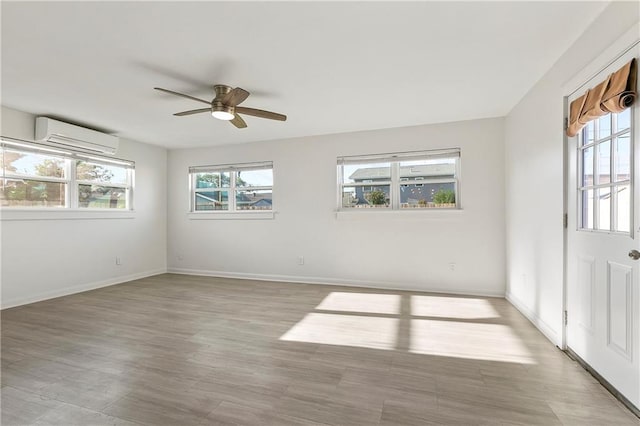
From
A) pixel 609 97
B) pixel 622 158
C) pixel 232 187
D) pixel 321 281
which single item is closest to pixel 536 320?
pixel 622 158

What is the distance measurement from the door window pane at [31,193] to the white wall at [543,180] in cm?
599

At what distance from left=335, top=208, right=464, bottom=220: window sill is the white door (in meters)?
1.96

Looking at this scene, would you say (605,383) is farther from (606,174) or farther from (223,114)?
(223,114)

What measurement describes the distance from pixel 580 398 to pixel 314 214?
3.75 m

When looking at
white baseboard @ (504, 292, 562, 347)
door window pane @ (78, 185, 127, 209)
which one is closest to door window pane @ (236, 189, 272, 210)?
door window pane @ (78, 185, 127, 209)

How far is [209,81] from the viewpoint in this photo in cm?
294

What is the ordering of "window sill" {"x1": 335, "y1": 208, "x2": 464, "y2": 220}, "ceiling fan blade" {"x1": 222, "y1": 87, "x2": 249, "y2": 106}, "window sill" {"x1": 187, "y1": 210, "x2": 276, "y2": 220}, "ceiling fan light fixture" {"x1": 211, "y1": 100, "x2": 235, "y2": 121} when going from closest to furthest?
"ceiling fan blade" {"x1": 222, "y1": 87, "x2": 249, "y2": 106}
"ceiling fan light fixture" {"x1": 211, "y1": 100, "x2": 235, "y2": 121}
"window sill" {"x1": 335, "y1": 208, "x2": 464, "y2": 220}
"window sill" {"x1": 187, "y1": 210, "x2": 276, "y2": 220}

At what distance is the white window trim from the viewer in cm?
379

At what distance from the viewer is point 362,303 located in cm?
383

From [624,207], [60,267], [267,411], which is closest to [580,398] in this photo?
[624,207]

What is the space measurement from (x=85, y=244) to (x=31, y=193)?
3.18 ft

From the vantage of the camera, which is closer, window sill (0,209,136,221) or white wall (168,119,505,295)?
window sill (0,209,136,221)

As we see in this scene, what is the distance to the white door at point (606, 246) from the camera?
1703 millimetres

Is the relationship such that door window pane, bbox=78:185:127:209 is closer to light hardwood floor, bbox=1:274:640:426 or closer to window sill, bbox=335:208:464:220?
light hardwood floor, bbox=1:274:640:426
